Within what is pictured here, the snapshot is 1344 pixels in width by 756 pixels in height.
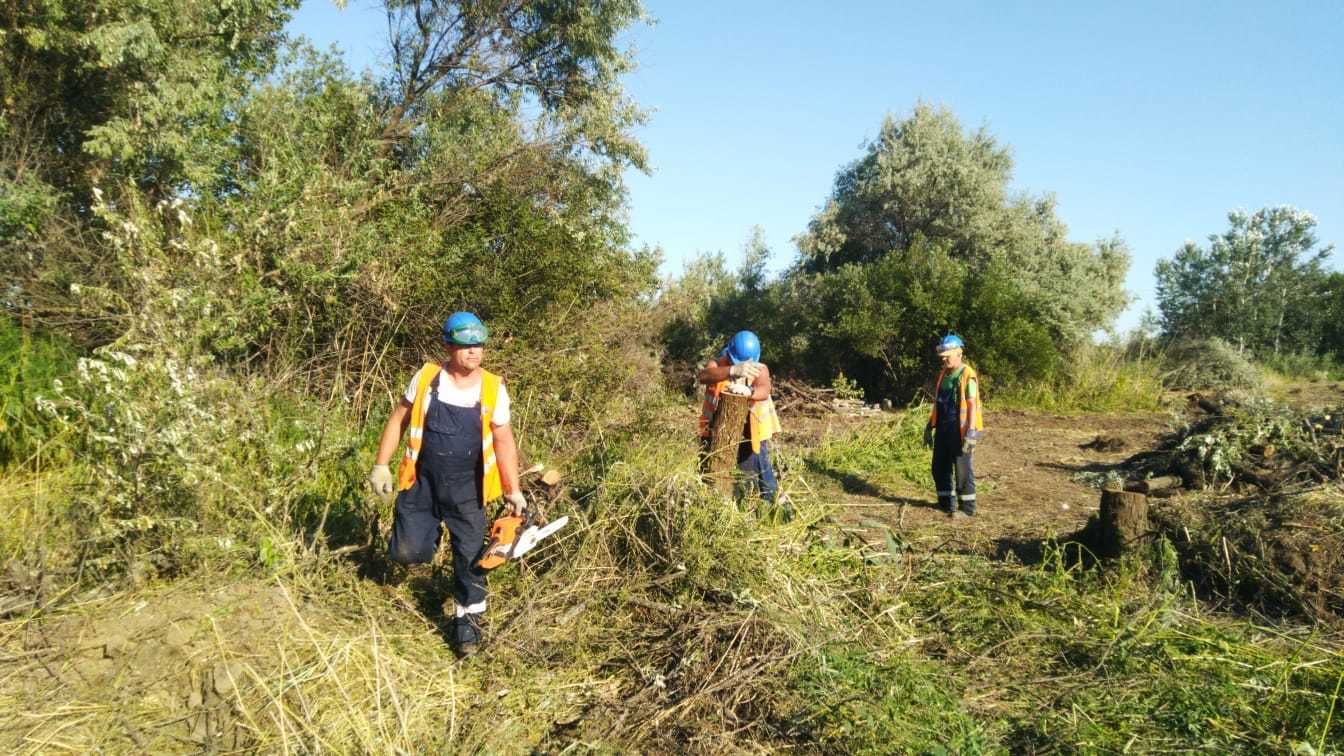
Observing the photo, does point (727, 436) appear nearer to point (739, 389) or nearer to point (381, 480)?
point (739, 389)

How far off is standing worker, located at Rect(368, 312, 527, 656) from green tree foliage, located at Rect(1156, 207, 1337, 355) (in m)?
28.5

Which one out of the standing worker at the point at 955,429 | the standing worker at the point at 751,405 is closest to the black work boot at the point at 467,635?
the standing worker at the point at 751,405

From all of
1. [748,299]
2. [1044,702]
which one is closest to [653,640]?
[1044,702]

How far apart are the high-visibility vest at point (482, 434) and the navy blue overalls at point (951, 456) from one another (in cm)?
433

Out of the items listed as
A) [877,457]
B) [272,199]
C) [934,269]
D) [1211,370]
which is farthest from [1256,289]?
[272,199]

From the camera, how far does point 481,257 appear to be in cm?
915

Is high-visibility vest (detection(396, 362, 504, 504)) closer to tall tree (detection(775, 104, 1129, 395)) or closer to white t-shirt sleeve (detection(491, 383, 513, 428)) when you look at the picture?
white t-shirt sleeve (detection(491, 383, 513, 428))

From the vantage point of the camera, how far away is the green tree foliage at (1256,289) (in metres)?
25.9

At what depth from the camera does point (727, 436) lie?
16.8 feet

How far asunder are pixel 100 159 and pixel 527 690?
9136mm

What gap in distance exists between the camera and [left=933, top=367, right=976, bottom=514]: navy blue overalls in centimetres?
679

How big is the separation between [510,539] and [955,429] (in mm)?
4400

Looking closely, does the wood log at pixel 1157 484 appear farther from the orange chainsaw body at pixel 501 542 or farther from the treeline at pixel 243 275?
the orange chainsaw body at pixel 501 542

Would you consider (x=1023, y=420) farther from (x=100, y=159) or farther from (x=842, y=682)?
(x=100, y=159)
